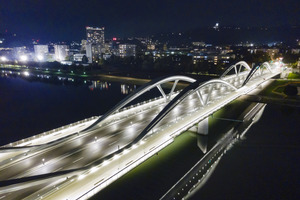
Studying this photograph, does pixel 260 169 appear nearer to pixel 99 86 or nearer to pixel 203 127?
pixel 203 127

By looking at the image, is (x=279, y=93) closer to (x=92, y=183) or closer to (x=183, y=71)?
(x=183, y=71)

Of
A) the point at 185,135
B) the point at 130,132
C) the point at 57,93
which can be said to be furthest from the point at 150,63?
the point at 130,132

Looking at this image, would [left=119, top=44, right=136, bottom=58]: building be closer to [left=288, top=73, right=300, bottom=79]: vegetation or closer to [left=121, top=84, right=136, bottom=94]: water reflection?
[left=121, top=84, right=136, bottom=94]: water reflection

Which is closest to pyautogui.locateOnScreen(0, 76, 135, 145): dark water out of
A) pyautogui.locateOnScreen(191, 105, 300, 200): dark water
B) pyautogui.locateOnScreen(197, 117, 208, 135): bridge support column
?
pyautogui.locateOnScreen(197, 117, 208, 135): bridge support column

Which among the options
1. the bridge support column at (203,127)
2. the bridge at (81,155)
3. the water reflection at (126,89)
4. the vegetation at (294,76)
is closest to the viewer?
the bridge at (81,155)

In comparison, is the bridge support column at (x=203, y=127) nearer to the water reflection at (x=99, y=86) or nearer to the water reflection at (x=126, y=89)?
the water reflection at (x=126, y=89)

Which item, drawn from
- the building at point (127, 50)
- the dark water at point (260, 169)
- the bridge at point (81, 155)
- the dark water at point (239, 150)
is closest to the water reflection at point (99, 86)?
the dark water at point (239, 150)

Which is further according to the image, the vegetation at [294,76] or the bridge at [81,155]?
the vegetation at [294,76]

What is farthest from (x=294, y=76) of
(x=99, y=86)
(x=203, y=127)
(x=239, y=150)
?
(x=99, y=86)
